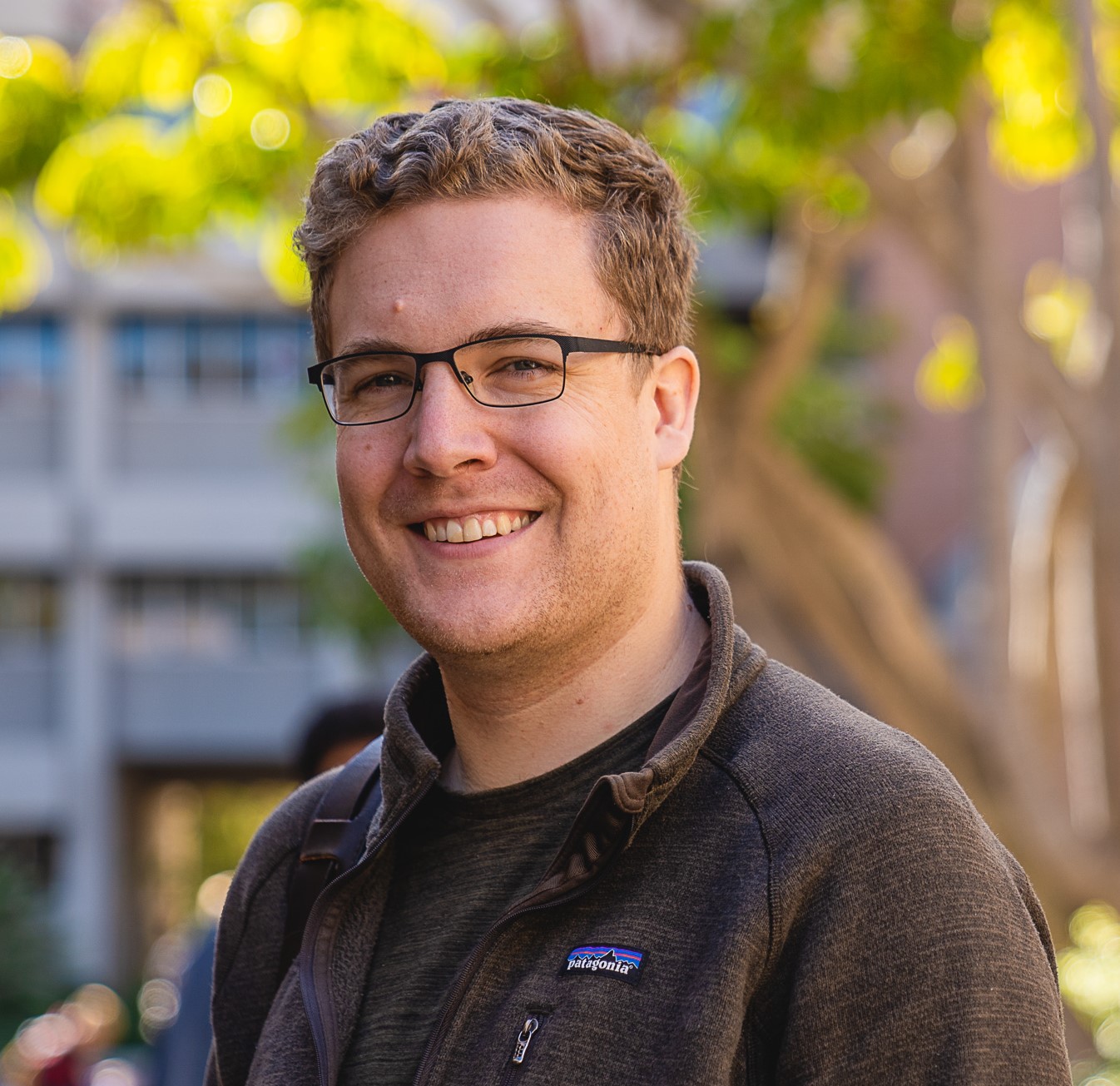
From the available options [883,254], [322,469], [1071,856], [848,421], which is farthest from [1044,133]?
[883,254]

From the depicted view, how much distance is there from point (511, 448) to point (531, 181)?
31 cm

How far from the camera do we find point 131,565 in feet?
77.5

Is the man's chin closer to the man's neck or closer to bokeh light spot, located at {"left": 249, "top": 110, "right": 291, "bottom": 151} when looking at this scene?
the man's neck

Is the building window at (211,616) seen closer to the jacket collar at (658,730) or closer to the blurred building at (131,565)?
the blurred building at (131,565)

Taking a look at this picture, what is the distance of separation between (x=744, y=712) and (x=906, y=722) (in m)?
4.69

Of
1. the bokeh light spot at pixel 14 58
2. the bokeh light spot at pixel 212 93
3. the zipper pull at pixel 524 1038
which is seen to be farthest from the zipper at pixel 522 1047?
the bokeh light spot at pixel 14 58

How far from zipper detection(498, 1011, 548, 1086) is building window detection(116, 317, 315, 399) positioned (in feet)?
74.8

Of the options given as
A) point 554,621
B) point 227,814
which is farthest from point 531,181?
point 227,814

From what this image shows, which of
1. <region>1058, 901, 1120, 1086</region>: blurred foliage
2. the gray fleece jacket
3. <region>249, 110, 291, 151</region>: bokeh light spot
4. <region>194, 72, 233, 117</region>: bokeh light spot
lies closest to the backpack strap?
the gray fleece jacket

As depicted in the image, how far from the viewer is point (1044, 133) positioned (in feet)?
22.6

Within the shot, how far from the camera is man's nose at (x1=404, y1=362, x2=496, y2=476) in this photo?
1.78 meters

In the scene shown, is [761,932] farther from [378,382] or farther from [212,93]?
[212,93]

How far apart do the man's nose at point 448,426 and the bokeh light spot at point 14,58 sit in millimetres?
4963

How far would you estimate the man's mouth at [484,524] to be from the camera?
1821mm
